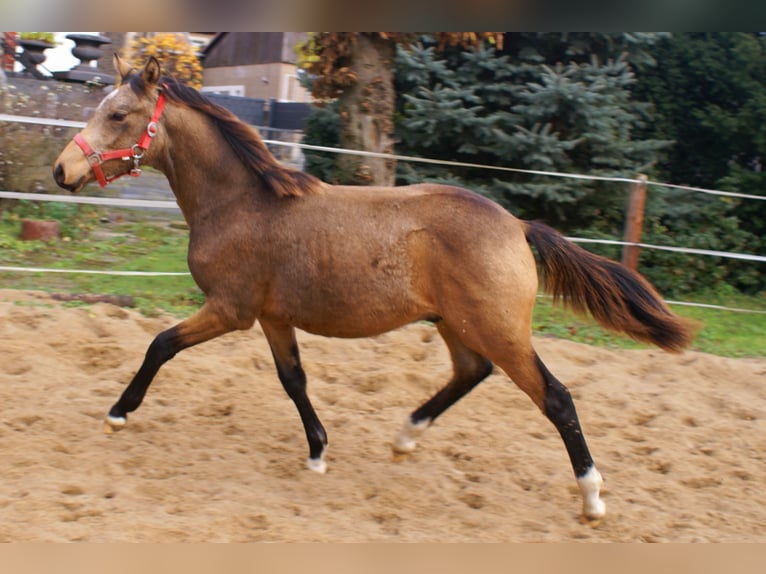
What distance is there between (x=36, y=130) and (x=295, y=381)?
5.85 meters

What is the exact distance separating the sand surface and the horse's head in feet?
4.52

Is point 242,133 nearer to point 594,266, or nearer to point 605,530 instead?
point 594,266

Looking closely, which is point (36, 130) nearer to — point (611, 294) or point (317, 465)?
point (317, 465)

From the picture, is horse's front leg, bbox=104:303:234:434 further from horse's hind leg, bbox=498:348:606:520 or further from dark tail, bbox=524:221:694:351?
dark tail, bbox=524:221:694:351

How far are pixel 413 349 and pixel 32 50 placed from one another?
792 cm

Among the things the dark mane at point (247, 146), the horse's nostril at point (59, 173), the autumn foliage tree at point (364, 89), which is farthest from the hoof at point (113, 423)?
the autumn foliage tree at point (364, 89)

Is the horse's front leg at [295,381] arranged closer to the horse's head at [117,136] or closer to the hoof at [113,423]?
the hoof at [113,423]

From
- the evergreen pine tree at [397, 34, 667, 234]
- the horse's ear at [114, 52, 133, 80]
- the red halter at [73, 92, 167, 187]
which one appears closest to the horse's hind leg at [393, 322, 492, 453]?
the red halter at [73, 92, 167, 187]

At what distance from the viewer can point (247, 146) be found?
13.2 ft

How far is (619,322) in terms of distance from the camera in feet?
12.5

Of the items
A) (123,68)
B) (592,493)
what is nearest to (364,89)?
(123,68)

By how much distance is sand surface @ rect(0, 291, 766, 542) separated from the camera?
136 inches

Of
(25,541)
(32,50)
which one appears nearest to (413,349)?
(25,541)

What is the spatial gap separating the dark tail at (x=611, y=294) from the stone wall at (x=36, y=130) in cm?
639
